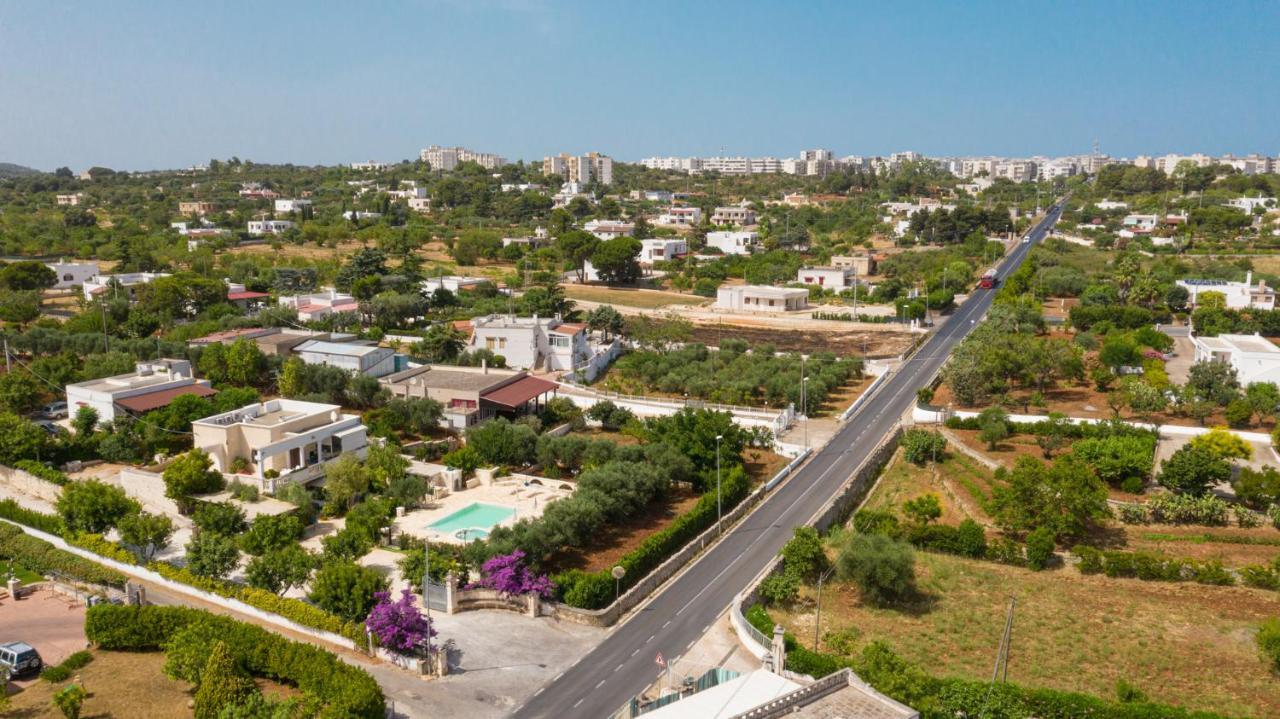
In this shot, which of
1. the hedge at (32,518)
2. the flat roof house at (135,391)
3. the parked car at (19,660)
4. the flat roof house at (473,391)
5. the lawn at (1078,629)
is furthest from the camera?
the flat roof house at (473,391)

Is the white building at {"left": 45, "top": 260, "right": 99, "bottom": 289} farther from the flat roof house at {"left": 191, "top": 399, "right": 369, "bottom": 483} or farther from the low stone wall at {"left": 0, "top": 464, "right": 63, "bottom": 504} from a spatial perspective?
the flat roof house at {"left": 191, "top": 399, "right": 369, "bottom": 483}

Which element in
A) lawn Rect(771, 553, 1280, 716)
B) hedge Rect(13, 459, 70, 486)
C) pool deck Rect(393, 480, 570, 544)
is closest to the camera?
lawn Rect(771, 553, 1280, 716)

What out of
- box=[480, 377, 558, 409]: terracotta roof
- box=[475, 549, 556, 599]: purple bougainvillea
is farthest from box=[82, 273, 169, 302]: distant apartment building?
box=[475, 549, 556, 599]: purple bougainvillea

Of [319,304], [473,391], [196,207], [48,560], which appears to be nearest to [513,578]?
[48,560]

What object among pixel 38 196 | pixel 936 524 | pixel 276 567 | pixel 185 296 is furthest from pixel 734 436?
pixel 38 196

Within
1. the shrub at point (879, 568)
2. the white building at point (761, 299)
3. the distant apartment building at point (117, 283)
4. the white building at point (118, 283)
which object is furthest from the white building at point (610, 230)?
the shrub at point (879, 568)

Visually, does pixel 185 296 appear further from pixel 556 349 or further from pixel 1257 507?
pixel 1257 507

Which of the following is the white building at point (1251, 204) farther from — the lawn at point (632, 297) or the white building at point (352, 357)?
the white building at point (352, 357)
